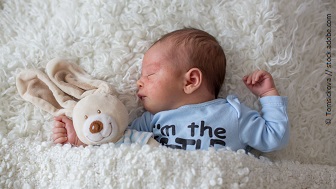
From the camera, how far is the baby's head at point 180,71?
4.06 feet

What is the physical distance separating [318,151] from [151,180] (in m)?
0.59

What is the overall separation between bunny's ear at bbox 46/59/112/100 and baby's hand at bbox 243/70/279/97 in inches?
17.6

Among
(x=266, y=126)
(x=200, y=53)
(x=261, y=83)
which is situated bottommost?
(x=266, y=126)

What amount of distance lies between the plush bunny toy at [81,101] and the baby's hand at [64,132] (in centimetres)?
2

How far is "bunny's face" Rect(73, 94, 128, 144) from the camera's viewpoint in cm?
112

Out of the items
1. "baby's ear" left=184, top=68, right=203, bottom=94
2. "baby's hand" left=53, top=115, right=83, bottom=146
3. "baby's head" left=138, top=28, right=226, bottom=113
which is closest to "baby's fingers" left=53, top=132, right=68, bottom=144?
"baby's hand" left=53, top=115, right=83, bottom=146

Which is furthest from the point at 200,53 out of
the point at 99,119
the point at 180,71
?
the point at 99,119

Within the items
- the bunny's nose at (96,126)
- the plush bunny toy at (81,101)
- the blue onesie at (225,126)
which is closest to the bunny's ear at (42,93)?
the plush bunny toy at (81,101)

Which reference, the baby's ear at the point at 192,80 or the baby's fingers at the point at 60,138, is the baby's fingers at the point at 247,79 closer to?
the baby's ear at the point at 192,80

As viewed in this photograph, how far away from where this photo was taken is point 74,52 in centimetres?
132

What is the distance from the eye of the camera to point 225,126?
1.19 meters

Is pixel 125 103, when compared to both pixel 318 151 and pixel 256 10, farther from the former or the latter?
pixel 318 151

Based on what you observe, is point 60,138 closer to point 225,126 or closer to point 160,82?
point 160,82

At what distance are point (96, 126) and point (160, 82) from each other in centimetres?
24
